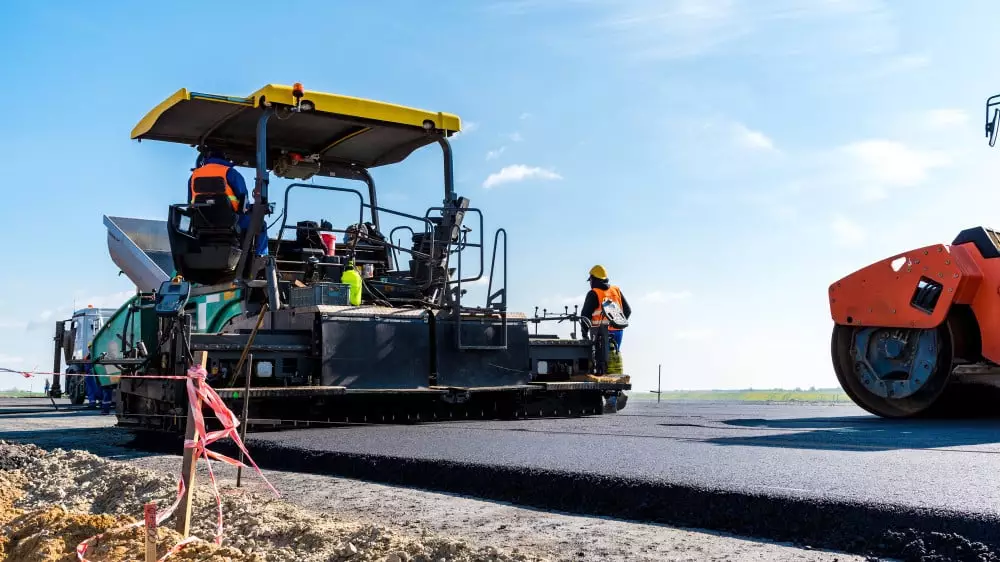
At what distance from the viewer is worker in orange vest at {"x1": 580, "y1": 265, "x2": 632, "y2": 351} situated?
8.96 m

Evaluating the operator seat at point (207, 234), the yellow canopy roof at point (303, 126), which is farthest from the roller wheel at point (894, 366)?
the operator seat at point (207, 234)

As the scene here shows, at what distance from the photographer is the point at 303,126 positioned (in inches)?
289

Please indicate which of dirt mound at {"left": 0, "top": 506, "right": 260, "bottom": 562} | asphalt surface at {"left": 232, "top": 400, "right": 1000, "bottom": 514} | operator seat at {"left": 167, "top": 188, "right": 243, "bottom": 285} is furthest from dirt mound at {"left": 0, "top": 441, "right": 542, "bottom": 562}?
operator seat at {"left": 167, "top": 188, "right": 243, "bottom": 285}

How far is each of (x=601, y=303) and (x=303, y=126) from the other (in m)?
3.54

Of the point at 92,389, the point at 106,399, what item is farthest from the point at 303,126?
the point at 92,389

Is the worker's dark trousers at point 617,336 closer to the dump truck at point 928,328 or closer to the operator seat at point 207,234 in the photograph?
the dump truck at point 928,328

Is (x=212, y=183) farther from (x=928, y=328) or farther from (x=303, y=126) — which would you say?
(x=928, y=328)

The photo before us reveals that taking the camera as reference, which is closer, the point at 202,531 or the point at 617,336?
the point at 202,531

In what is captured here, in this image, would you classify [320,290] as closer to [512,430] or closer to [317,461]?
[512,430]

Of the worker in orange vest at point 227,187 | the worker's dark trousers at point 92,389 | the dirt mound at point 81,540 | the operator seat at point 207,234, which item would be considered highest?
the worker in orange vest at point 227,187

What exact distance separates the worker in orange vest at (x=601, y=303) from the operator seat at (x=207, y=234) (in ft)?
10.6

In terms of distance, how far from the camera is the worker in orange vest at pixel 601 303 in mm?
8961

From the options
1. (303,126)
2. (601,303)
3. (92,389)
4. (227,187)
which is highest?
(303,126)

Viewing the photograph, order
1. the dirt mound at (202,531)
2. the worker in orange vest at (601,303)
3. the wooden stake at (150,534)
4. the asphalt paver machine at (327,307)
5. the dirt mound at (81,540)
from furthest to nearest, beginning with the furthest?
the worker in orange vest at (601,303), the asphalt paver machine at (327,307), the dirt mound at (81,540), the dirt mound at (202,531), the wooden stake at (150,534)
